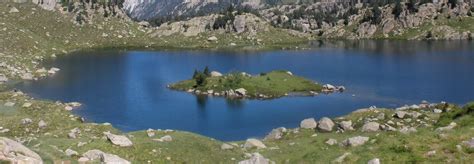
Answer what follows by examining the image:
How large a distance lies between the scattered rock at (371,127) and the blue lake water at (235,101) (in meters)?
26.0

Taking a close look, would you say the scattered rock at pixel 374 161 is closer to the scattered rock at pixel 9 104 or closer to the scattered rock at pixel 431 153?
the scattered rock at pixel 431 153

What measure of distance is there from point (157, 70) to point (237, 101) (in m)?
66.3

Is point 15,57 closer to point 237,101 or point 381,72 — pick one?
point 237,101

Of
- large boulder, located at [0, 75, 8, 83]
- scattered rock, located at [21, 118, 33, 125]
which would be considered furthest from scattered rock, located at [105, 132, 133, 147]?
large boulder, located at [0, 75, 8, 83]

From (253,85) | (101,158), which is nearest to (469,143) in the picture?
(101,158)

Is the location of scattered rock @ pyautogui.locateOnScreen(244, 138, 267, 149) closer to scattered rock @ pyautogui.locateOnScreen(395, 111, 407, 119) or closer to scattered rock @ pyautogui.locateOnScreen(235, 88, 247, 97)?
scattered rock @ pyautogui.locateOnScreen(395, 111, 407, 119)

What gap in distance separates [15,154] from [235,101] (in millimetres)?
89966

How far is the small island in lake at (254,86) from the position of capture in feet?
408

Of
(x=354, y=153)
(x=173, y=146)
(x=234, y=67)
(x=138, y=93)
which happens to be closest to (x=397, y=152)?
(x=354, y=153)

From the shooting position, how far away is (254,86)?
12675cm

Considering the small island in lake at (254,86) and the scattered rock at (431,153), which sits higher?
the scattered rock at (431,153)

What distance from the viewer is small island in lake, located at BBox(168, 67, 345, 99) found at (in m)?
124

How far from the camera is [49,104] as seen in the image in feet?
326

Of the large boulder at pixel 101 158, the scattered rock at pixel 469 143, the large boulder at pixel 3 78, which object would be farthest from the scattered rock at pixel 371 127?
the large boulder at pixel 3 78
